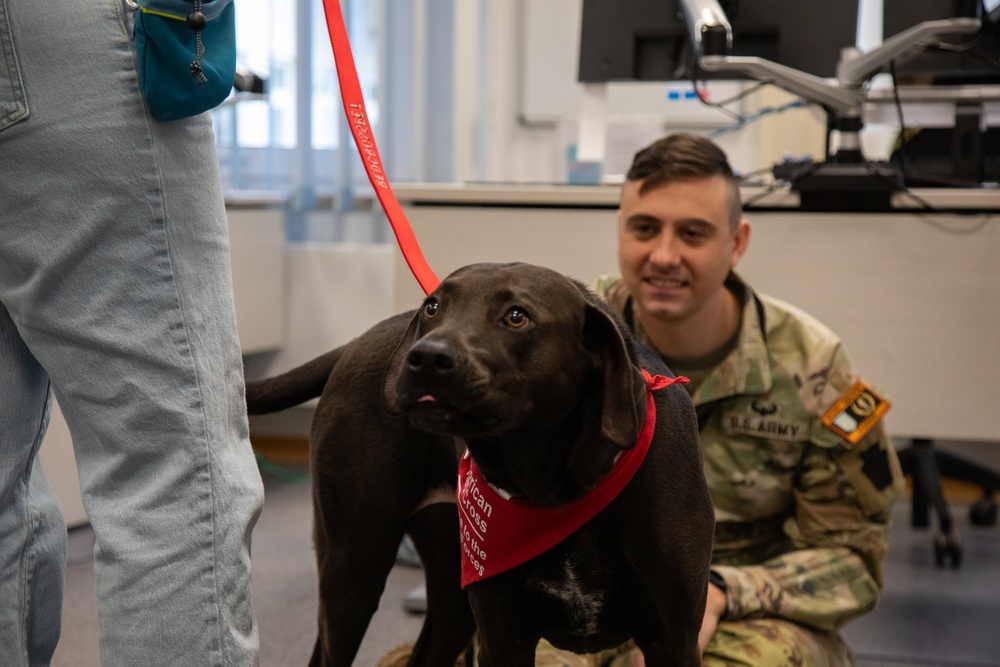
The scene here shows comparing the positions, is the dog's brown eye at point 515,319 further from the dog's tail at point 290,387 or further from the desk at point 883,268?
the desk at point 883,268

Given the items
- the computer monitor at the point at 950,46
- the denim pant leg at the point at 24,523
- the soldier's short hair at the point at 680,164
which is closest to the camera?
the denim pant leg at the point at 24,523

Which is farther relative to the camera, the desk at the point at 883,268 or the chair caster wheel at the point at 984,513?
the chair caster wheel at the point at 984,513

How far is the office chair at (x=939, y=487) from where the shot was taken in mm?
2826

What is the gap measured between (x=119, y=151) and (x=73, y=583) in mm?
1838

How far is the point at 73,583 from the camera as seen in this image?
8.23 ft

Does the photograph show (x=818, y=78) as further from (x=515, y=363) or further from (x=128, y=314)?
(x=128, y=314)

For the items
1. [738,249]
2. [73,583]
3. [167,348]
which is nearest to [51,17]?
[167,348]

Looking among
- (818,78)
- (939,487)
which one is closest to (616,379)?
(818,78)

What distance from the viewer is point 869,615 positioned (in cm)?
242

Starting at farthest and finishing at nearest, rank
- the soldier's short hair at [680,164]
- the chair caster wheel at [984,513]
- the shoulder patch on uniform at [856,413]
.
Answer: the chair caster wheel at [984,513] → the soldier's short hair at [680,164] → the shoulder patch on uniform at [856,413]

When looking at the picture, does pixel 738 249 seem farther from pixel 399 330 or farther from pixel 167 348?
pixel 167 348

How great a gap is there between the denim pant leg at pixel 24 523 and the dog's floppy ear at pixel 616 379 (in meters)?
0.55

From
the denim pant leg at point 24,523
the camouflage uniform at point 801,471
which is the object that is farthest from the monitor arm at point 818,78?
the denim pant leg at point 24,523

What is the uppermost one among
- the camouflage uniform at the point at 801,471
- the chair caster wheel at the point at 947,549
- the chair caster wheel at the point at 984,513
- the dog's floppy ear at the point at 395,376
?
the dog's floppy ear at the point at 395,376
